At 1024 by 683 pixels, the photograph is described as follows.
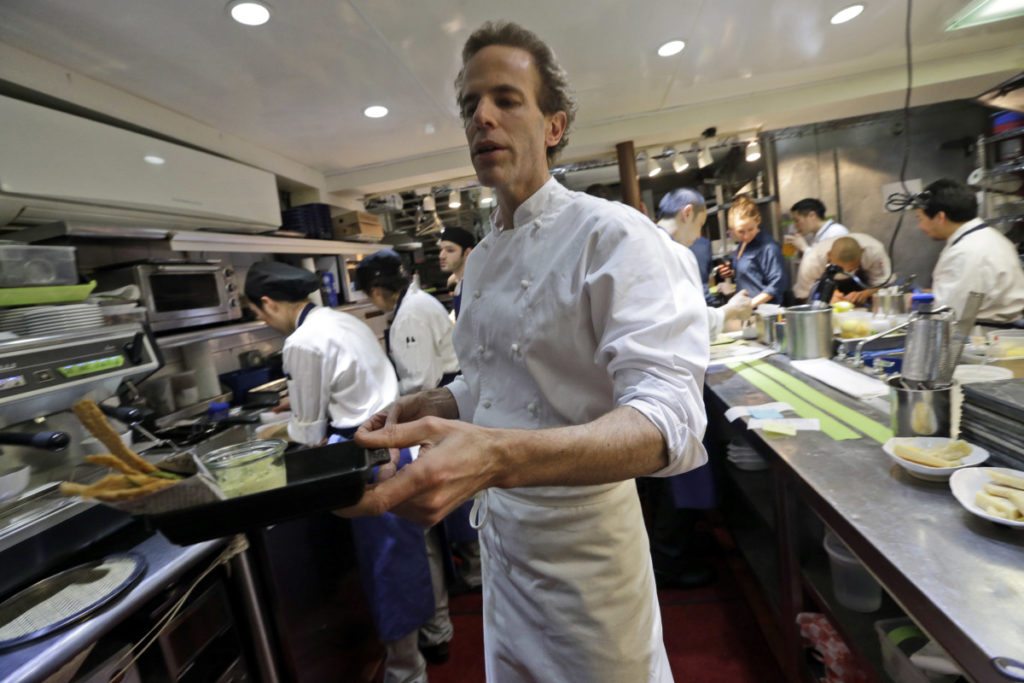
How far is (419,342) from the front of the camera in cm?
291

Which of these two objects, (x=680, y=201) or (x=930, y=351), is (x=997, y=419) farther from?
(x=680, y=201)

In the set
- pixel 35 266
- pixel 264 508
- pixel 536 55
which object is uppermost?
pixel 536 55

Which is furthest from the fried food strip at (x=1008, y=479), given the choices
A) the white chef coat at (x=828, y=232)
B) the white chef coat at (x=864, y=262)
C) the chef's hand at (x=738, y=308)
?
the white chef coat at (x=828, y=232)

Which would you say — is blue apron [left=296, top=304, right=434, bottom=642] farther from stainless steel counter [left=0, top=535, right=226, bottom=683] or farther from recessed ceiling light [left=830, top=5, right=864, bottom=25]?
recessed ceiling light [left=830, top=5, right=864, bottom=25]

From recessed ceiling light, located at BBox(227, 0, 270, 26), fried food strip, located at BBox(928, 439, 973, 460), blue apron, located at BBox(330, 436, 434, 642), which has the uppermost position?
recessed ceiling light, located at BBox(227, 0, 270, 26)

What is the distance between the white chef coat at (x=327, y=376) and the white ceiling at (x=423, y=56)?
138cm

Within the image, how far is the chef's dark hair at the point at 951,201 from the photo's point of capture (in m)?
2.87

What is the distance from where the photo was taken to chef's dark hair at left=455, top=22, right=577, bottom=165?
97cm

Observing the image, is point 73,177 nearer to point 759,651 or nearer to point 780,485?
point 780,485

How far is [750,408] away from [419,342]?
6.32ft

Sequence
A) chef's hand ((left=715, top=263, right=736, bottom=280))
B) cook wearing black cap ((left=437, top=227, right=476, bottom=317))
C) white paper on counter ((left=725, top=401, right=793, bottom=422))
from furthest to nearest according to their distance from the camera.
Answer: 1. chef's hand ((left=715, top=263, right=736, bottom=280))
2. cook wearing black cap ((left=437, top=227, right=476, bottom=317))
3. white paper on counter ((left=725, top=401, right=793, bottom=422))

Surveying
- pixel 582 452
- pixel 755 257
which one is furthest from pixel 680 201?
pixel 582 452

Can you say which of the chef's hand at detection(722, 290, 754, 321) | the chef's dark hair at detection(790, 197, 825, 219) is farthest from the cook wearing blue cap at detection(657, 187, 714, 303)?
the chef's dark hair at detection(790, 197, 825, 219)

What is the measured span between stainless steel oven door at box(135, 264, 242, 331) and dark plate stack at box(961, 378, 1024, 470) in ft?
10.5
